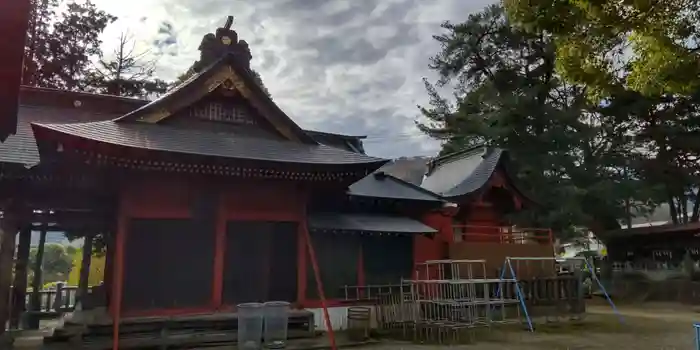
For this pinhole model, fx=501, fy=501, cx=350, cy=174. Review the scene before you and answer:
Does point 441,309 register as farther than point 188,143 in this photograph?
Yes

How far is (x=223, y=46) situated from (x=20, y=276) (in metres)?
7.76

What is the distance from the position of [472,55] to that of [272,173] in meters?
19.4

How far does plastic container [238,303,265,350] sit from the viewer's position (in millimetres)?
9500

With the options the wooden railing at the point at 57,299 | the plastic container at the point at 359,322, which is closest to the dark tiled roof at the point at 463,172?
the plastic container at the point at 359,322

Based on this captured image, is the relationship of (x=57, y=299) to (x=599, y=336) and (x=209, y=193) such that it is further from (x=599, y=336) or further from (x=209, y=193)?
(x=599, y=336)

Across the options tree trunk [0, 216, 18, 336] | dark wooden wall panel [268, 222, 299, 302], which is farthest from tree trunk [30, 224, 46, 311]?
dark wooden wall panel [268, 222, 299, 302]

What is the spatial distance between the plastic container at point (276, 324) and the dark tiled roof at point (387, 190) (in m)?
4.42

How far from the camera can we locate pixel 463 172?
56.4 feet

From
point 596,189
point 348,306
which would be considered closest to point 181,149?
point 348,306

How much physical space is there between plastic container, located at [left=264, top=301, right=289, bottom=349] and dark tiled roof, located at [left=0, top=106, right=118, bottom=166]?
5442mm

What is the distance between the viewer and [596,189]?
74.4ft

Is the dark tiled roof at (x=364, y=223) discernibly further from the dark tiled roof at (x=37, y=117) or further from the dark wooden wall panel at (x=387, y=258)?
the dark tiled roof at (x=37, y=117)

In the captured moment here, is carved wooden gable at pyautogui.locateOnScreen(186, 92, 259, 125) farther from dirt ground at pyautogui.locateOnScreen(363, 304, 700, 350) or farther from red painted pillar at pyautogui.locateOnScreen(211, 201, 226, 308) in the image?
dirt ground at pyautogui.locateOnScreen(363, 304, 700, 350)

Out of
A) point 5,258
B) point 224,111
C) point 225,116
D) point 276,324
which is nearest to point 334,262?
point 276,324
